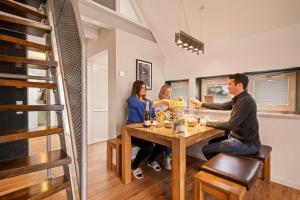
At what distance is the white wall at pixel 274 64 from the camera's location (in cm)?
203

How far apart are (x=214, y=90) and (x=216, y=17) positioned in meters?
1.23

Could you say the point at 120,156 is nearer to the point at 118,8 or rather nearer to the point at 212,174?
the point at 212,174

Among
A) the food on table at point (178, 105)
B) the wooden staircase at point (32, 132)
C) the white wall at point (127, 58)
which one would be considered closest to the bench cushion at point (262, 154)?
the food on table at point (178, 105)

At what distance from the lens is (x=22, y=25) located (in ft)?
4.70

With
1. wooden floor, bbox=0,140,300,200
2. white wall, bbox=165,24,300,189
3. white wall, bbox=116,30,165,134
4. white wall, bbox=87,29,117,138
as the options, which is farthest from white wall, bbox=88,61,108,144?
white wall, bbox=165,24,300,189

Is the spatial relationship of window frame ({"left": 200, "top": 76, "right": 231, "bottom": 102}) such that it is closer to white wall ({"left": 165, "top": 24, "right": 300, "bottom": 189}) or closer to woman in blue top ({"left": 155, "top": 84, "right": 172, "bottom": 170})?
white wall ({"left": 165, "top": 24, "right": 300, "bottom": 189})

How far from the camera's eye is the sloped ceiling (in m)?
2.04

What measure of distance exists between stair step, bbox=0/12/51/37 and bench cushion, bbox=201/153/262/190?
204cm

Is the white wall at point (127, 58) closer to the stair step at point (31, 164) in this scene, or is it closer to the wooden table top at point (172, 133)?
the wooden table top at point (172, 133)

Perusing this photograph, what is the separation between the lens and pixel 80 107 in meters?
1.04

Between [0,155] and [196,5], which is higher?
[196,5]

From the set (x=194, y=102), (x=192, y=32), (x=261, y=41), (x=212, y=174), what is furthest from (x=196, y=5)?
(x=212, y=174)

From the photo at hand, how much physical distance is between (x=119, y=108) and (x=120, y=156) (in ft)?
2.62

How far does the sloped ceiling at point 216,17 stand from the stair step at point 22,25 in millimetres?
1973
